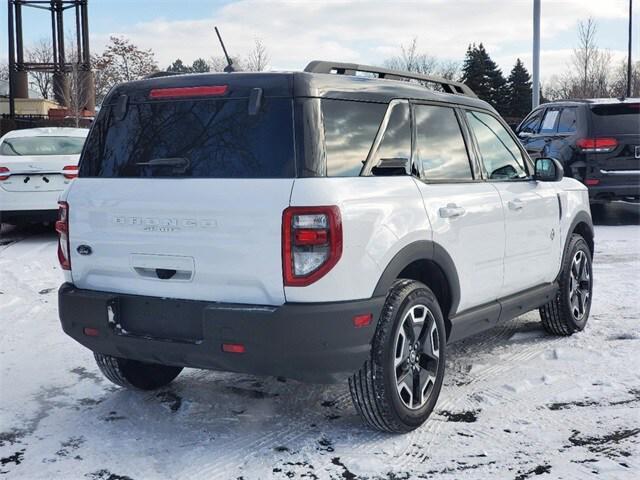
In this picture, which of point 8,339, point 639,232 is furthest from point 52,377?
point 639,232

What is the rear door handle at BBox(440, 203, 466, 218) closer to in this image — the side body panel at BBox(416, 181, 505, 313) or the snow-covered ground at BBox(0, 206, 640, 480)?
the side body panel at BBox(416, 181, 505, 313)

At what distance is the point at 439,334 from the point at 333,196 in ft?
3.91

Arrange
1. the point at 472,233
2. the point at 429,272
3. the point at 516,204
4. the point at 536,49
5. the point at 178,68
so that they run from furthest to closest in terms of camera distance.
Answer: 1. the point at 178,68
2. the point at 536,49
3. the point at 516,204
4. the point at 472,233
5. the point at 429,272

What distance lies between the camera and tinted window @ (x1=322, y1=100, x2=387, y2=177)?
12.6ft

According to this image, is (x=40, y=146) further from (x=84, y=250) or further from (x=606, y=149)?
(x=606, y=149)

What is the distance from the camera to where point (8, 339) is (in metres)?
6.00

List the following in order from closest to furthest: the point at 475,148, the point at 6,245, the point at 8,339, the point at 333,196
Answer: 1. the point at 333,196
2. the point at 475,148
3. the point at 8,339
4. the point at 6,245

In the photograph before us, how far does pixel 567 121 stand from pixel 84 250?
32.1 feet

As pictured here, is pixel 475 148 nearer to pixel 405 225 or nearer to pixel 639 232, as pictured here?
pixel 405 225

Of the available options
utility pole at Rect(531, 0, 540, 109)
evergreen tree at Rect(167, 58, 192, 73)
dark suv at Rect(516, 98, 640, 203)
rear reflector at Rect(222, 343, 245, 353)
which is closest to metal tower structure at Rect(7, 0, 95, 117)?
evergreen tree at Rect(167, 58, 192, 73)

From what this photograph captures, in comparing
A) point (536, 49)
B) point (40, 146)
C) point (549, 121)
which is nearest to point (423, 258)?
point (40, 146)

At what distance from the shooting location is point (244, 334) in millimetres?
3623

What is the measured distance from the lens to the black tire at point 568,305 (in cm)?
590

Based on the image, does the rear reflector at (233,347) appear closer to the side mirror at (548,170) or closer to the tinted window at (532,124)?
the side mirror at (548,170)
